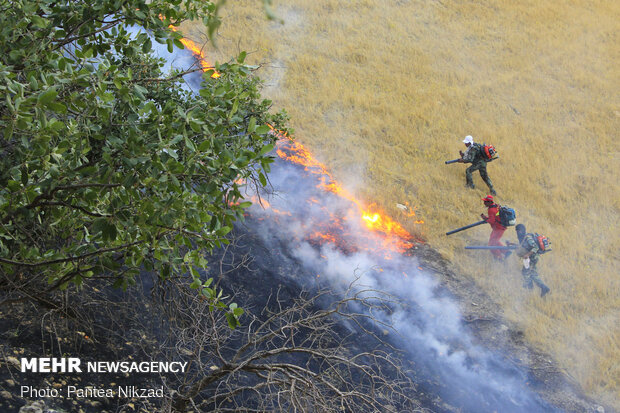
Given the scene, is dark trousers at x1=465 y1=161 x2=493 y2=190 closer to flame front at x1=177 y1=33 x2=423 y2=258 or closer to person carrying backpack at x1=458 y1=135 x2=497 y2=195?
person carrying backpack at x1=458 y1=135 x2=497 y2=195

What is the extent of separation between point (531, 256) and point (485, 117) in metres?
6.43

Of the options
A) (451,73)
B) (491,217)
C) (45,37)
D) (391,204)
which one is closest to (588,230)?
(491,217)

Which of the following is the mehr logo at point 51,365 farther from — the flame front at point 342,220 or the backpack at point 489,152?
the backpack at point 489,152

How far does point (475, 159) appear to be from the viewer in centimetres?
→ 1477

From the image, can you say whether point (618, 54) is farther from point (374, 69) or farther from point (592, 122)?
point (374, 69)

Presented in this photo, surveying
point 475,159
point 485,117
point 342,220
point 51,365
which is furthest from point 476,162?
point 51,365

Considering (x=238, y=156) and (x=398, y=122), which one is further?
(x=398, y=122)

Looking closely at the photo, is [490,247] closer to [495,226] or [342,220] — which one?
[495,226]

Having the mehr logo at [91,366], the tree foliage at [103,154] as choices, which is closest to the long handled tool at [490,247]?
the mehr logo at [91,366]

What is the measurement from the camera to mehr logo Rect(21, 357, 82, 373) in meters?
6.94

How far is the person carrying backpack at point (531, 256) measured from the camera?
12.3 metres

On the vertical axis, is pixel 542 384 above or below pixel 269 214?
below

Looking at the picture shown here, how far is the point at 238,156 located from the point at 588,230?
12.1 meters

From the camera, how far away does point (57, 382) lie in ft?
23.2
